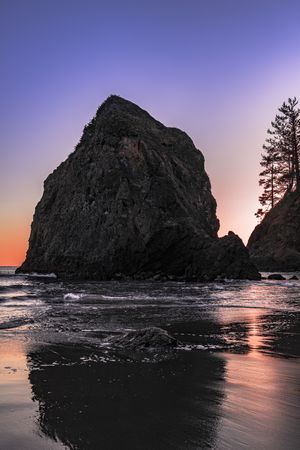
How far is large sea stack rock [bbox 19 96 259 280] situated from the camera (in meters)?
36.2

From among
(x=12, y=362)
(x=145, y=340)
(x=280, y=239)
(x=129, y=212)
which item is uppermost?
(x=129, y=212)

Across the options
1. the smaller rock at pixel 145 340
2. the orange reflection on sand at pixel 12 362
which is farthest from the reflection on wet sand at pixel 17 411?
the smaller rock at pixel 145 340

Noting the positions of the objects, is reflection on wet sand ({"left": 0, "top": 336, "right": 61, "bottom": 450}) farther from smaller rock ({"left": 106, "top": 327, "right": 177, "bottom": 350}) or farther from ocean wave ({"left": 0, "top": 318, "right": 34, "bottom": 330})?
ocean wave ({"left": 0, "top": 318, "right": 34, "bottom": 330})

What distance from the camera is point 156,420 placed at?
11.0 feet

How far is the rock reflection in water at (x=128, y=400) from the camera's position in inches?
118

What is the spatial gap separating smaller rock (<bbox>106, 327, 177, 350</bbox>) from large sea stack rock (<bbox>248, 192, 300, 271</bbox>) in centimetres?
4580

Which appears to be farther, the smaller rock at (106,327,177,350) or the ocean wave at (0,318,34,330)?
the ocean wave at (0,318,34,330)

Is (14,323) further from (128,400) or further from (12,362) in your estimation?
(128,400)

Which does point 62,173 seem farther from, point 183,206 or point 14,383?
point 14,383

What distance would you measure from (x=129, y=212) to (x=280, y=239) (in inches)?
919

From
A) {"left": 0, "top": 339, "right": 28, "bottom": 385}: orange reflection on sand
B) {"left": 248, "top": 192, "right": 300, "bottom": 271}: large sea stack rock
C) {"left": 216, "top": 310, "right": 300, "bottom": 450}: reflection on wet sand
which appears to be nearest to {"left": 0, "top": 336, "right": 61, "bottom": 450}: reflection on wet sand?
{"left": 0, "top": 339, "right": 28, "bottom": 385}: orange reflection on sand

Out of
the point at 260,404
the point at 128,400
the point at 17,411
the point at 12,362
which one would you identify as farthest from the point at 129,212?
the point at 17,411

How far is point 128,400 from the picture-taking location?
3896 millimetres

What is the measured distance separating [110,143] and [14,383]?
131 feet
